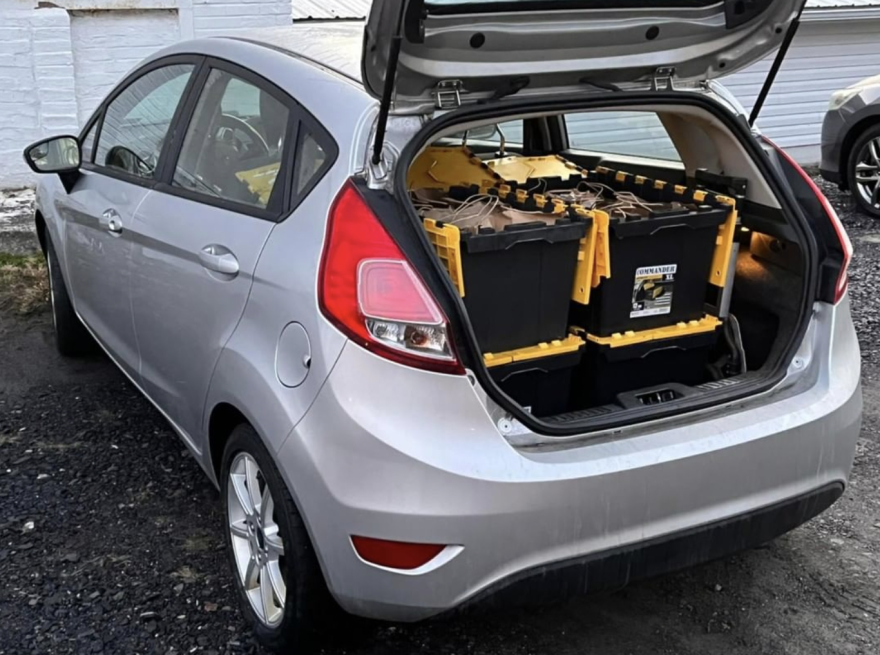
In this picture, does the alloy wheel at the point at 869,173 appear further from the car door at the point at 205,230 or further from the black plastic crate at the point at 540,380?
the car door at the point at 205,230

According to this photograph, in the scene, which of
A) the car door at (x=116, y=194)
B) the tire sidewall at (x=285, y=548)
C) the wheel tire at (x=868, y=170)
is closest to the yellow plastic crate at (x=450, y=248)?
the tire sidewall at (x=285, y=548)

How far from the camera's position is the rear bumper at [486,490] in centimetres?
234

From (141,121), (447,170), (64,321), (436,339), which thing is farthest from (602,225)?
(64,321)

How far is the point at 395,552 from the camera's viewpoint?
2373 millimetres

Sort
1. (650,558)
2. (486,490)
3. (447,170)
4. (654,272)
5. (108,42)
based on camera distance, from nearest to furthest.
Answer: (486,490) < (650,558) < (654,272) < (447,170) < (108,42)

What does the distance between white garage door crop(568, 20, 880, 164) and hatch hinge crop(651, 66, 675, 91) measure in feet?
31.3

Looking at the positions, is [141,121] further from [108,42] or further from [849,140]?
[849,140]

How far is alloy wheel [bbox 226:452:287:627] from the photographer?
2.79m

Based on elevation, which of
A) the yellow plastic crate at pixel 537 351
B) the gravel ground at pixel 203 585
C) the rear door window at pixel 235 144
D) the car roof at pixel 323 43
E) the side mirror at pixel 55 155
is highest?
the car roof at pixel 323 43

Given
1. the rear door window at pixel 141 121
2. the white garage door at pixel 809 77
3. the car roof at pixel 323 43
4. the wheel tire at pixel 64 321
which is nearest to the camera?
the car roof at pixel 323 43

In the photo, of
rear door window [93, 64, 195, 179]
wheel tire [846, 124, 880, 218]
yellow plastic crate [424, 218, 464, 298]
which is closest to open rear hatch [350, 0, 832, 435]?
yellow plastic crate [424, 218, 464, 298]

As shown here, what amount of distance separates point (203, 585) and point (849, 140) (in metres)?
7.33

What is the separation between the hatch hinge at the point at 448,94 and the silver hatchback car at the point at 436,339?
0.01 metres

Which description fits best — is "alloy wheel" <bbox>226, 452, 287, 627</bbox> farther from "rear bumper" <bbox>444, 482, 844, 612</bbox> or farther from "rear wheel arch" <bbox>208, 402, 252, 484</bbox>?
"rear bumper" <bbox>444, 482, 844, 612</bbox>
